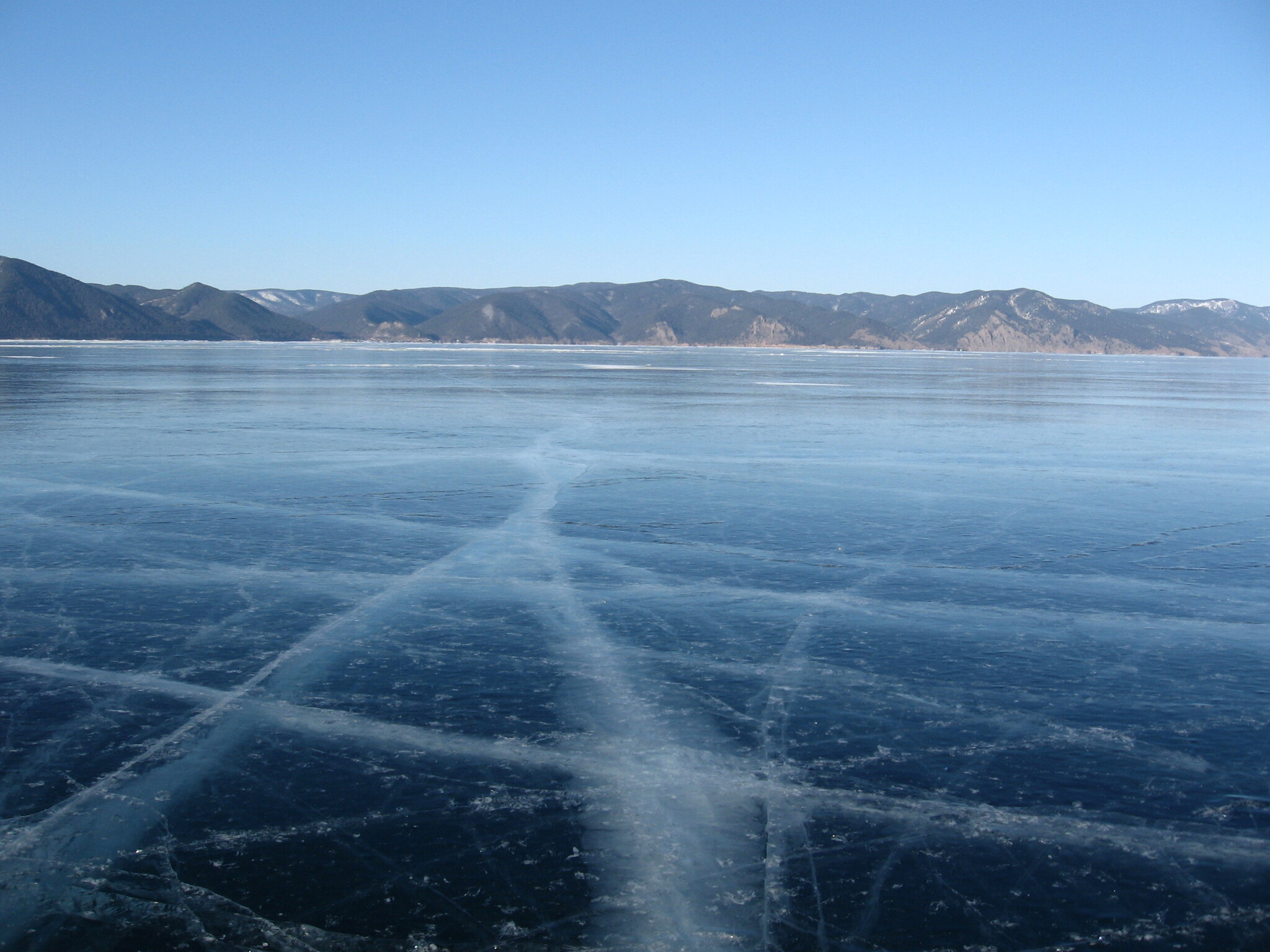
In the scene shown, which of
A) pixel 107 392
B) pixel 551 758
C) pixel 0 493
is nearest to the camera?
pixel 551 758

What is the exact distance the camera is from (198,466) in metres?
16.0

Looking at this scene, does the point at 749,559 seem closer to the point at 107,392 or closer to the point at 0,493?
the point at 0,493

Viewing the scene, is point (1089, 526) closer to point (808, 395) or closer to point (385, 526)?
point (385, 526)

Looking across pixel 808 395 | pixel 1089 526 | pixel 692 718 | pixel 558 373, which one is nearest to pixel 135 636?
pixel 692 718

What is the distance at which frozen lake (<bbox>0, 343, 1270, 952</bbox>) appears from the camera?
166 inches

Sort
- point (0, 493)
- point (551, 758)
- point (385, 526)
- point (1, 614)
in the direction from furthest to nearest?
point (0, 493) < point (385, 526) < point (1, 614) < point (551, 758)

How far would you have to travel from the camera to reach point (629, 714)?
6270mm

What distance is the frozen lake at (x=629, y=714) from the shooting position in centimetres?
422

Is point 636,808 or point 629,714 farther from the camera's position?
point 629,714

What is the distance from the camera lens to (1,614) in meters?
8.10

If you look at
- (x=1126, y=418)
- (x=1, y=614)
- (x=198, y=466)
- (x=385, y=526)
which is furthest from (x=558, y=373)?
(x=1, y=614)

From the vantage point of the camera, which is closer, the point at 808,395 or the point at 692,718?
the point at 692,718

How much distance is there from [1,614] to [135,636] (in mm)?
1456

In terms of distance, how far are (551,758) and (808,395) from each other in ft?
110
